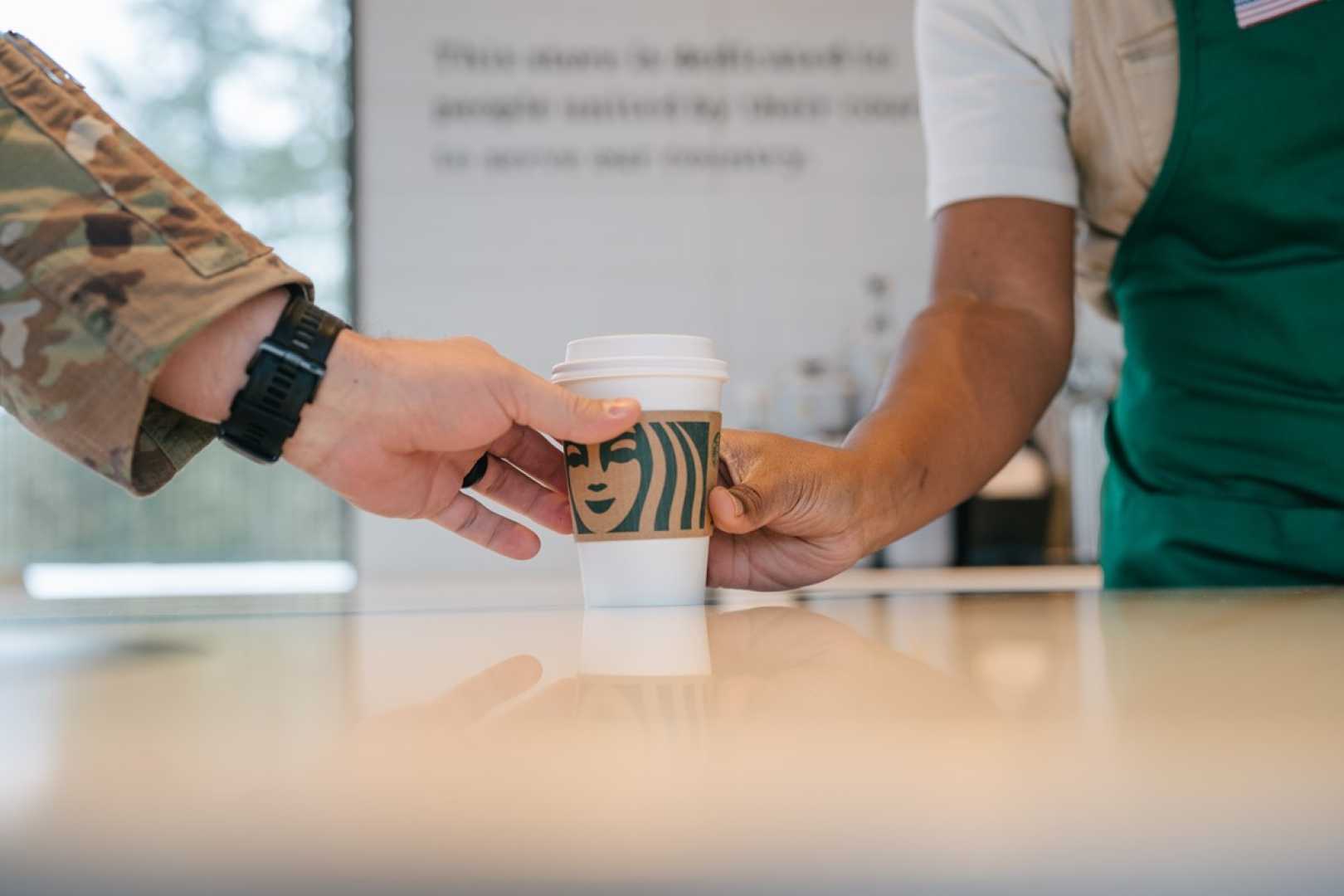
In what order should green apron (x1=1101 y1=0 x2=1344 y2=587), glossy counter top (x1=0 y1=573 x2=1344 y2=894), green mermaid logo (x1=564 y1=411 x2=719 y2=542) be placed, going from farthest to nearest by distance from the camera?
green apron (x1=1101 y1=0 x2=1344 y2=587) → green mermaid logo (x1=564 y1=411 x2=719 y2=542) → glossy counter top (x1=0 y1=573 x2=1344 y2=894)

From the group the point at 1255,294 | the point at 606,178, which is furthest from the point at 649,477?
the point at 606,178

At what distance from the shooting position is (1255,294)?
107cm

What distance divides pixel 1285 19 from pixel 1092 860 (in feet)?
3.46

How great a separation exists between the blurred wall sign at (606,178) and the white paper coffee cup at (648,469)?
234 cm

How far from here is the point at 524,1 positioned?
312 cm

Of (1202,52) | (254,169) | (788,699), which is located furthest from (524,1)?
(788,699)

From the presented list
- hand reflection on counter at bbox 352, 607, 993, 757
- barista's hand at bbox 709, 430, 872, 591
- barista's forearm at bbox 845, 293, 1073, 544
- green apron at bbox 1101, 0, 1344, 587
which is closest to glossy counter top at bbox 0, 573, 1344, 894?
hand reflection on counter at bbox 352, 607, 993, 757

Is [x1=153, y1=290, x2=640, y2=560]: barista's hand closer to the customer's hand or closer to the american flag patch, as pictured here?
the customer's hand

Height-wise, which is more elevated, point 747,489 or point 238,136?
point 238,136

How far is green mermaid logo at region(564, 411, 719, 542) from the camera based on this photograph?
0.74 metres

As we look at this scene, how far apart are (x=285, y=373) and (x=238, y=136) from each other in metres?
2.83

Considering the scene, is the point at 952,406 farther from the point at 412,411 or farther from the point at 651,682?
the point at 651,682

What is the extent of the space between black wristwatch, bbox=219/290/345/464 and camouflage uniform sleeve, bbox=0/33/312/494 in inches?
1.0

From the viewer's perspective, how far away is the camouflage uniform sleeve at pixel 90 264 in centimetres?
60
